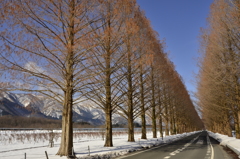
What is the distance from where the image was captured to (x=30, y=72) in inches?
319

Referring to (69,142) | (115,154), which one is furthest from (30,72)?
(115,154)

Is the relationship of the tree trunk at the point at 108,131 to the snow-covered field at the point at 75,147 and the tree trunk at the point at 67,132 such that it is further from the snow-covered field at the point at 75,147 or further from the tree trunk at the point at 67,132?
the tree trunk at the point at 67,132

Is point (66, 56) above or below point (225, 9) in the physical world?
below

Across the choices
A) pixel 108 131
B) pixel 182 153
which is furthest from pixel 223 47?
pixel 108 131

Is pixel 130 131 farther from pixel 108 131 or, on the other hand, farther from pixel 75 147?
pixel 75 147

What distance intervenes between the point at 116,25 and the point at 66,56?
4819mm

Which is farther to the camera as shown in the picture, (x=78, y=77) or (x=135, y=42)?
(x=135, y=42)

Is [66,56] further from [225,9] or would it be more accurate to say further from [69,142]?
[225,9]

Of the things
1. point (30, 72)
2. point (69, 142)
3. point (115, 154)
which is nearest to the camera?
point (30, 72)

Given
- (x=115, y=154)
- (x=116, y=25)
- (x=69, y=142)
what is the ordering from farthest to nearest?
1. (x=116, y=25)
2. (x=115, y=154)
3. (x=69, y=142)

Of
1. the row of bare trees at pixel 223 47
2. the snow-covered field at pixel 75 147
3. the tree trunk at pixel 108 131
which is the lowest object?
the snow-covered field at pixel 75 147

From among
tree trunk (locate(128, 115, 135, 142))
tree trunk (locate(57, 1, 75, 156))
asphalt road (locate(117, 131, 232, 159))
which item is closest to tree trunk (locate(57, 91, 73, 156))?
tree trunk (locate(57, 1, 75, 156))

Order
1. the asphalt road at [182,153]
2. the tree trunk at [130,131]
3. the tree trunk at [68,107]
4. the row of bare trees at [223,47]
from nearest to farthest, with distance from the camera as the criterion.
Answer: the tree trunk at [68,107] < the asphalt road at [182,153] < the row of bare trees at [223,47] < the tree trunk at [130,131]

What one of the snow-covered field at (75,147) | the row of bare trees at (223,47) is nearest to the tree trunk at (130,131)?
the snow-covered field at (75,147)
